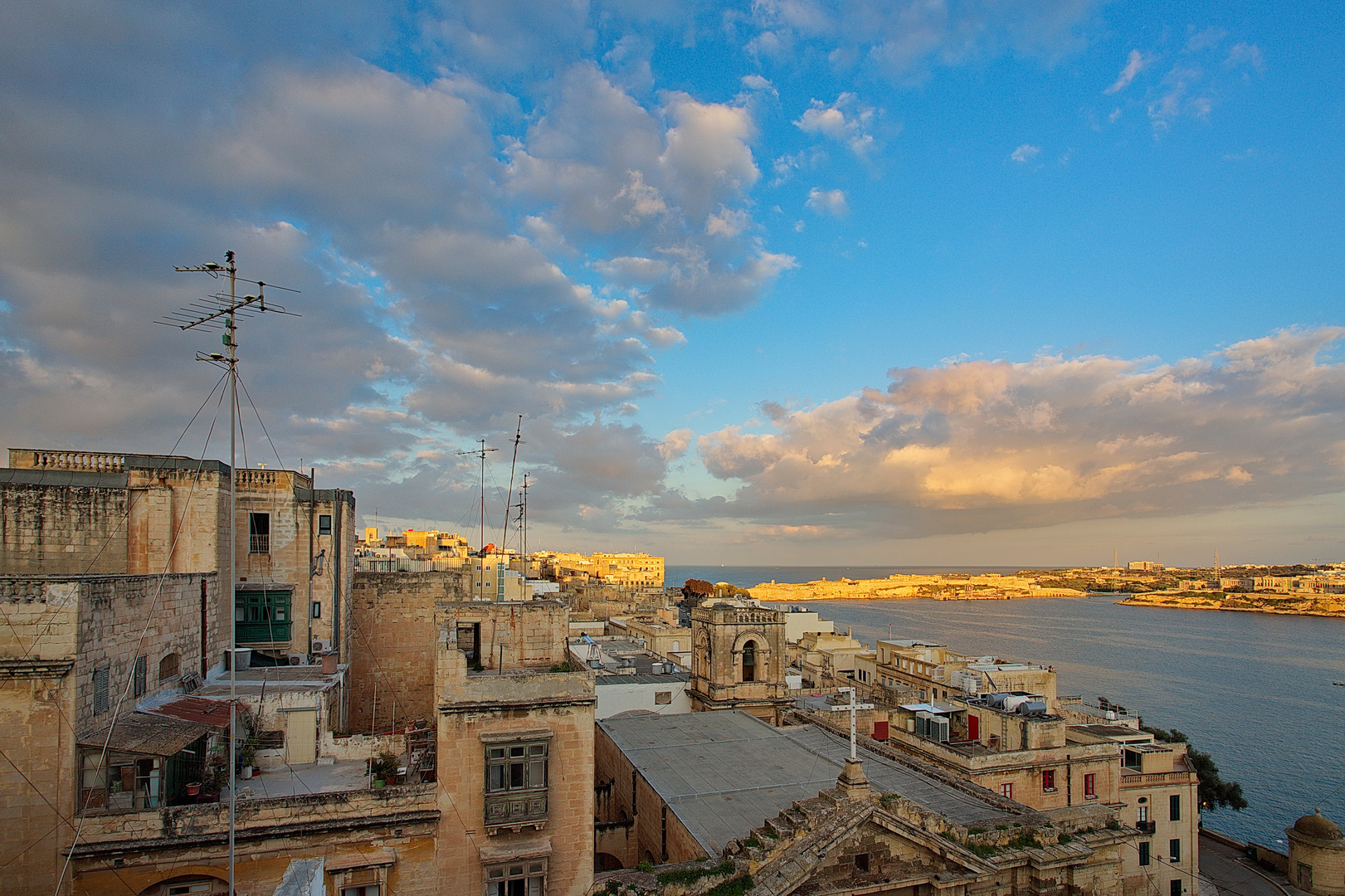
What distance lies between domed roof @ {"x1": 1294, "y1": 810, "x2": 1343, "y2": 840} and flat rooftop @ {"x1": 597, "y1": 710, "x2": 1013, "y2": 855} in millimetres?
27166

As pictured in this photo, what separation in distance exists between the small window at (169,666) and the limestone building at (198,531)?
1.80 meters

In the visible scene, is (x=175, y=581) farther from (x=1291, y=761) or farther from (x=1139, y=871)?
(x=1291, y=761)

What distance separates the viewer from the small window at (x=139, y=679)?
1600 centimetres

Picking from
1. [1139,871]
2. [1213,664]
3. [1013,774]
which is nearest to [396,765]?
[1013,774]

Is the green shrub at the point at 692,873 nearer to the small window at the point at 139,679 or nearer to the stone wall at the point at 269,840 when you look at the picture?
the stone wall at the point at 269,840

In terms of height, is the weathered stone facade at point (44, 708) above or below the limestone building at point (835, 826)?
above

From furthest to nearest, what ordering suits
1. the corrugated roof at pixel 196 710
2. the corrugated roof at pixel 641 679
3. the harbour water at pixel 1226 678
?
the harbour water at pixel 1226 678 → the corrugated roof at pixel 641 679 → the corrugated roof at pixel 196 710

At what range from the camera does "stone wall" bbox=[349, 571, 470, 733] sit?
2948 centimetres

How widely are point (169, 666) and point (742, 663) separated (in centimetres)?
2350

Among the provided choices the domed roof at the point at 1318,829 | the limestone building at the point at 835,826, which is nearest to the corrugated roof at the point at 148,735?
the limestone building at the point at 835,826

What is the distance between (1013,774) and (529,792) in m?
19.1

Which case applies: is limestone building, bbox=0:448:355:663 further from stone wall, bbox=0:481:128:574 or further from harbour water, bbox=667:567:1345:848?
harbour water, bbox=667:567:1345:848

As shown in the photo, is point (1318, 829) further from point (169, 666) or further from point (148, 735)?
point (169, 666)

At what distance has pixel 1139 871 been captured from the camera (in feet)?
96.4
